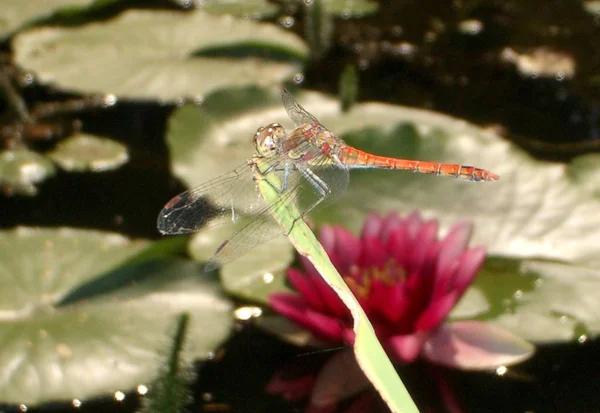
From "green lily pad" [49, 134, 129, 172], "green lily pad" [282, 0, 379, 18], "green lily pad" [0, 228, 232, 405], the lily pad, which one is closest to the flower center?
"green lily pad" [0, 228, 232, 405]

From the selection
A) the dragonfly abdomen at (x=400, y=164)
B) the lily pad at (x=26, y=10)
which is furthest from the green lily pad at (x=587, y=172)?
the lily pad at (x=26, y=10)

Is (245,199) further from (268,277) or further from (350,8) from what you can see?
(350,8)

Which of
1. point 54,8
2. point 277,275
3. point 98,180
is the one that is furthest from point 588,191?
point 54,8

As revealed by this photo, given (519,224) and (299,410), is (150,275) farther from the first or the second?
(519,224)

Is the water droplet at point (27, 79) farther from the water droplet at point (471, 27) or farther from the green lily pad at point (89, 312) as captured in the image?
the water droplet at point (471, 27)

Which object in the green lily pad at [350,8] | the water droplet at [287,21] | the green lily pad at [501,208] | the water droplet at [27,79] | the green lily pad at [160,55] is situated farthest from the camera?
the water droplet at [287,21]

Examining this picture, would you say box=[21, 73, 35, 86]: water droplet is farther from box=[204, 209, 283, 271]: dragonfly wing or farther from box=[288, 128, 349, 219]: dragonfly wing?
box=[204, 209, 283, 271]: dragonfly wing
